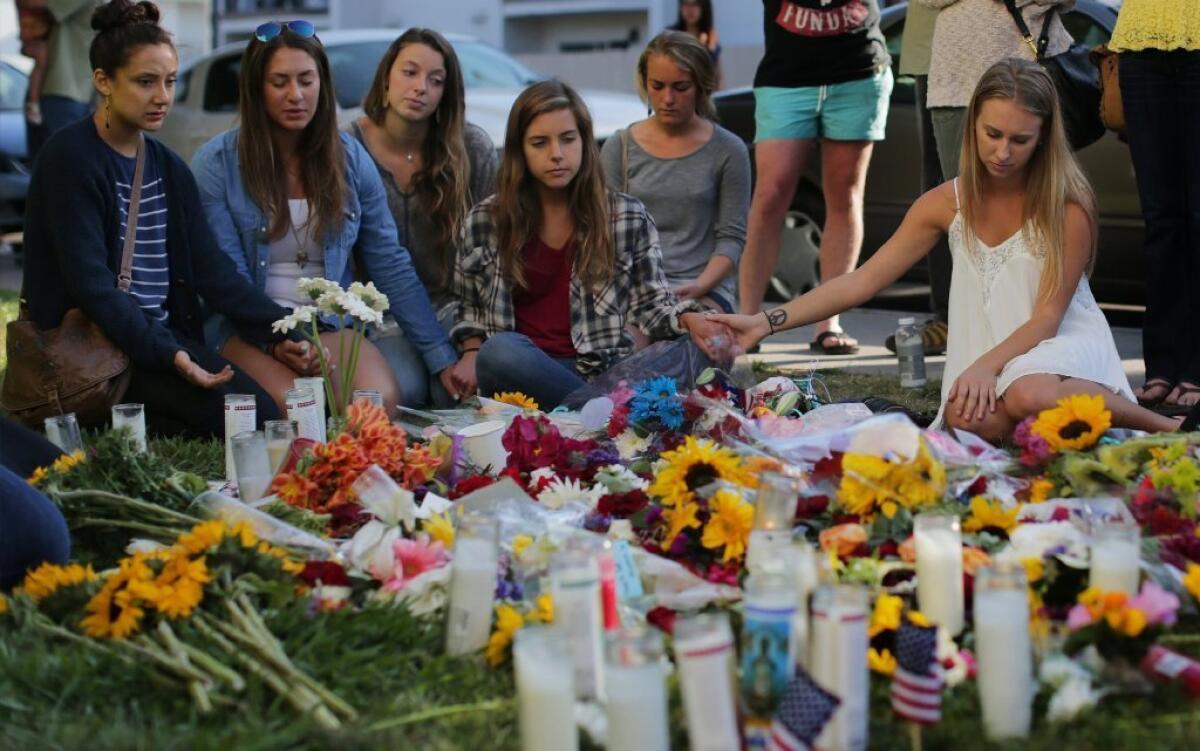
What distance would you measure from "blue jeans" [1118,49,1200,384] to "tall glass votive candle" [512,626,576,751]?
385 cm

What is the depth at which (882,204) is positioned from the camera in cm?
862

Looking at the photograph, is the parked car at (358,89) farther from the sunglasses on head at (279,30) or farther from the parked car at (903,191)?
the sunglasses on head at (279,30)

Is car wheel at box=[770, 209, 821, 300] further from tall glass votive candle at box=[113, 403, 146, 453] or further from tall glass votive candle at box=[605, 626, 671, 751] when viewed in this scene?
tall glass votive candle at box=[605, 626, 671, 751]

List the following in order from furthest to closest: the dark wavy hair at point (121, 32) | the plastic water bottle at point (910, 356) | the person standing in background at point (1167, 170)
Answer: the plastic water bottle at point (910, 356) → the person standing in background at point (1167, 170) → the dark wavy hair at point (121, 32)

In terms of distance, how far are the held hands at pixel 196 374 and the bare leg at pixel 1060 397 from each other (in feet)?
7.67

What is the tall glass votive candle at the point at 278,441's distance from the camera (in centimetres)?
417

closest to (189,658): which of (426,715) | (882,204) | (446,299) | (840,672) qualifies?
(426,715)

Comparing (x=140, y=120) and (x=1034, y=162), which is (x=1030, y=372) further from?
(x=140, y=120)

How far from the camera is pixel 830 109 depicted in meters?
6.93

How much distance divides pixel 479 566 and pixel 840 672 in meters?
0.78

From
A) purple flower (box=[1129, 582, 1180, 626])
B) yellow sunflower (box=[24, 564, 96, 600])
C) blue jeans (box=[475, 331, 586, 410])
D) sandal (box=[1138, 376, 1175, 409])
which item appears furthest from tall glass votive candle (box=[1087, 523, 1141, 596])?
sandal (box=[1138, 376, 1175, 409])

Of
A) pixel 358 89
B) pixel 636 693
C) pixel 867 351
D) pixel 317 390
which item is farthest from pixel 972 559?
pixel 358 89

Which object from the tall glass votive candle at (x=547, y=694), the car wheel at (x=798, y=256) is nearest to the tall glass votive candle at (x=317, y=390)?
the tall glass votive candle at (x=547, y=694)

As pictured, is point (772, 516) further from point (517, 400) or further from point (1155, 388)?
point (1155, 388)
